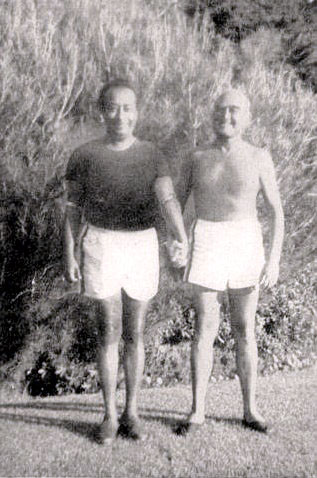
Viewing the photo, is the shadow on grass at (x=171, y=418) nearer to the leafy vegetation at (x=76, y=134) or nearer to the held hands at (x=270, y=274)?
the held hands at (x=270, y=274)

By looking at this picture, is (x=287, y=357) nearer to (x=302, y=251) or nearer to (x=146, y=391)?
(x=302, y=251)

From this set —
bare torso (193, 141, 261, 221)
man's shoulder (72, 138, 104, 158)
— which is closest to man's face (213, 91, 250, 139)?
bare torso (193, 141, 261, 221)

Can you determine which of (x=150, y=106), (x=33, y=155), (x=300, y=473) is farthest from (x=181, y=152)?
(x=300, y=473)

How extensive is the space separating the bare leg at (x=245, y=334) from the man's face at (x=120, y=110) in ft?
3.85

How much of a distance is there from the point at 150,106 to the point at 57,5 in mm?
1588

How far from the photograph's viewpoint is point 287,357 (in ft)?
22.9

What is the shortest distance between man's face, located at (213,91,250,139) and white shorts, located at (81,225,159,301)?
2.44ft

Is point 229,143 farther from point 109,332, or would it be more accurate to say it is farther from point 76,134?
point 76,134

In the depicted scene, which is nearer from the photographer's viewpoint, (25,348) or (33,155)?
(33,155)

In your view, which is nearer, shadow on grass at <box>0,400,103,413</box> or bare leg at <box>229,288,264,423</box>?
bare leg at <box>229,288,264,423</box>

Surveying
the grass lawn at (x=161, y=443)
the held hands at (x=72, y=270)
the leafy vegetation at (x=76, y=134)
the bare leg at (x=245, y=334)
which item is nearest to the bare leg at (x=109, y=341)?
the held hands at (x=72, y=270)

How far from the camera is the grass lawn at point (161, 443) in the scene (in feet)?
10.9

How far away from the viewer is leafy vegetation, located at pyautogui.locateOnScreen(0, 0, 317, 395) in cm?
479

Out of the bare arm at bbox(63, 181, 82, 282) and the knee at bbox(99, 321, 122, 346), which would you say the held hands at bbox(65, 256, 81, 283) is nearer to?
the bare arm at bbox(63, 181, 82, 282)
